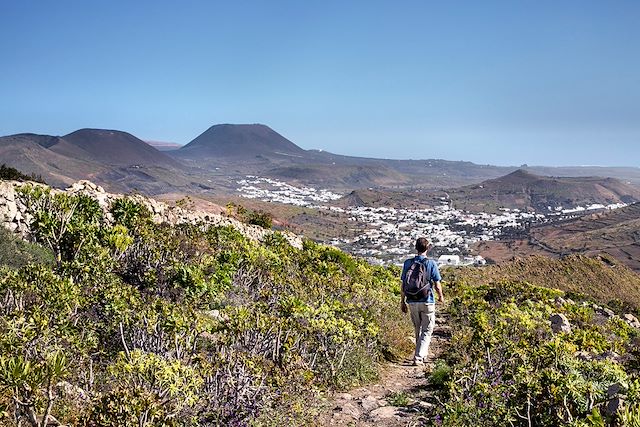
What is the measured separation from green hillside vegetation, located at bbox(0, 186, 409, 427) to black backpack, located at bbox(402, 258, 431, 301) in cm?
87

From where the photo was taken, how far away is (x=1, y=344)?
4.23 m

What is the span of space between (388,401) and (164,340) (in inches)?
111

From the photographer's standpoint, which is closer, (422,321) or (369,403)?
(369,403)

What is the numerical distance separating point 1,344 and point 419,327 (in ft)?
18.4

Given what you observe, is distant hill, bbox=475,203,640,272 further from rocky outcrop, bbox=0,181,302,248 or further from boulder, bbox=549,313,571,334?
boulder, bbox=549,313,571,334

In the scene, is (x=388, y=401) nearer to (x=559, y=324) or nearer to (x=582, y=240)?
(x=559, y=324)

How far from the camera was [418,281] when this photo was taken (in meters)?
7.24

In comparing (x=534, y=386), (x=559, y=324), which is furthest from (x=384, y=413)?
(x=559, y=324)

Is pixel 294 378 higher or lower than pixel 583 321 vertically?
higher

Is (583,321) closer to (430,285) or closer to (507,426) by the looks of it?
(430,285)

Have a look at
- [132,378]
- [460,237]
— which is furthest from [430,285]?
[460,237]

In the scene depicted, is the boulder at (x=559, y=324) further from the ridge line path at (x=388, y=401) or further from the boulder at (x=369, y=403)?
the boulder at (x=369, y=403)

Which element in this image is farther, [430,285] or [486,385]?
[430,285]

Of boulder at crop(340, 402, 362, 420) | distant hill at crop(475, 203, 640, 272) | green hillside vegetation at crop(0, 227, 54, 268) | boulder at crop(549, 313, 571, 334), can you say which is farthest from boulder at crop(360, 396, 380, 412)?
distant hill at crop(475, 203, 640, 272)
